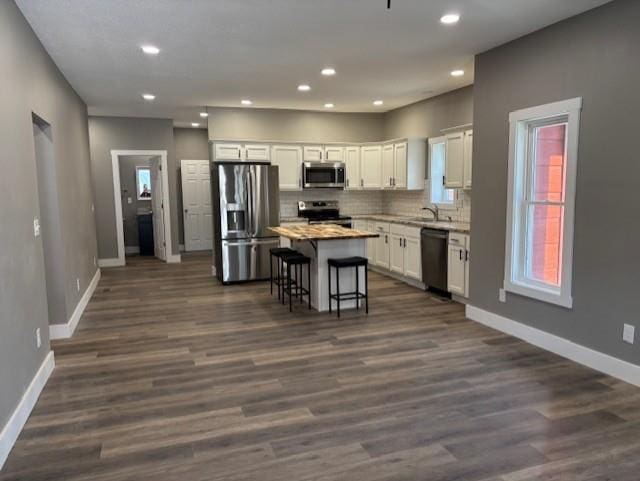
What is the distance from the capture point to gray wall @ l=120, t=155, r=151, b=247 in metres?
10.1

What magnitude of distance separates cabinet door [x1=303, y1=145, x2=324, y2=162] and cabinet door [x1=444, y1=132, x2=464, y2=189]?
2.38 m

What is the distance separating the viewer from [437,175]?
6.88 m

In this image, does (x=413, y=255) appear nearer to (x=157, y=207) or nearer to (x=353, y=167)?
(x=353, y=167)

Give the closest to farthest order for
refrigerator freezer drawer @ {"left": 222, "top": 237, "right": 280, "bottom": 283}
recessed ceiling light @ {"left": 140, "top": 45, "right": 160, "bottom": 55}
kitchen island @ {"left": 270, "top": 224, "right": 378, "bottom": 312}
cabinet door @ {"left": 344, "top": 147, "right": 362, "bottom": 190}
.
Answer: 1. recessed ceiling light @ {"left": 140, "top": 45, "right": 160, "bottom": 55}
2. kitchen island @ {"left": 270, "top": 224, "right": 378, "bottom": 312}
3. refrigerator freezer drawer @ {"left": 222, "top": 237, "right": 280, "bottom": 283}
4. cabinet door @ {"left": 344, "top": 147, "right": 362, "bottom": 190}

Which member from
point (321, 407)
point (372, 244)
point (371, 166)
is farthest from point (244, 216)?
point (321, 407)

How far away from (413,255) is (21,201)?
184 inches

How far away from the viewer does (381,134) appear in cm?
825

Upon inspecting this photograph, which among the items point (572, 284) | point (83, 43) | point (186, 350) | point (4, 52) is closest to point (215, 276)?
point (186, 350)

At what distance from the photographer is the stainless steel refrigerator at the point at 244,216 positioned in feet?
21.8

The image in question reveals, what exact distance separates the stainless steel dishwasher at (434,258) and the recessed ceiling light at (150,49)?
3.74m

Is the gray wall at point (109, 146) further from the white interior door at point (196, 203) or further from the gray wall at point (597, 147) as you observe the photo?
the gray wall at point (597, 147)

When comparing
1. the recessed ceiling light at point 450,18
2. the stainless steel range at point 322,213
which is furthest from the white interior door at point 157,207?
the recessed ceiling light at point 450,18

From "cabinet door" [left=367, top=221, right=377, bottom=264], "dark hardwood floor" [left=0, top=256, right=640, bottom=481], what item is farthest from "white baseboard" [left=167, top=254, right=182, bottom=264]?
"dark hardwood floor" [left=0, top=256, right=640, bottom=481]

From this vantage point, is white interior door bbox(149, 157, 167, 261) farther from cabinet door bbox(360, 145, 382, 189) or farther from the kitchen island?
the kitchen island
